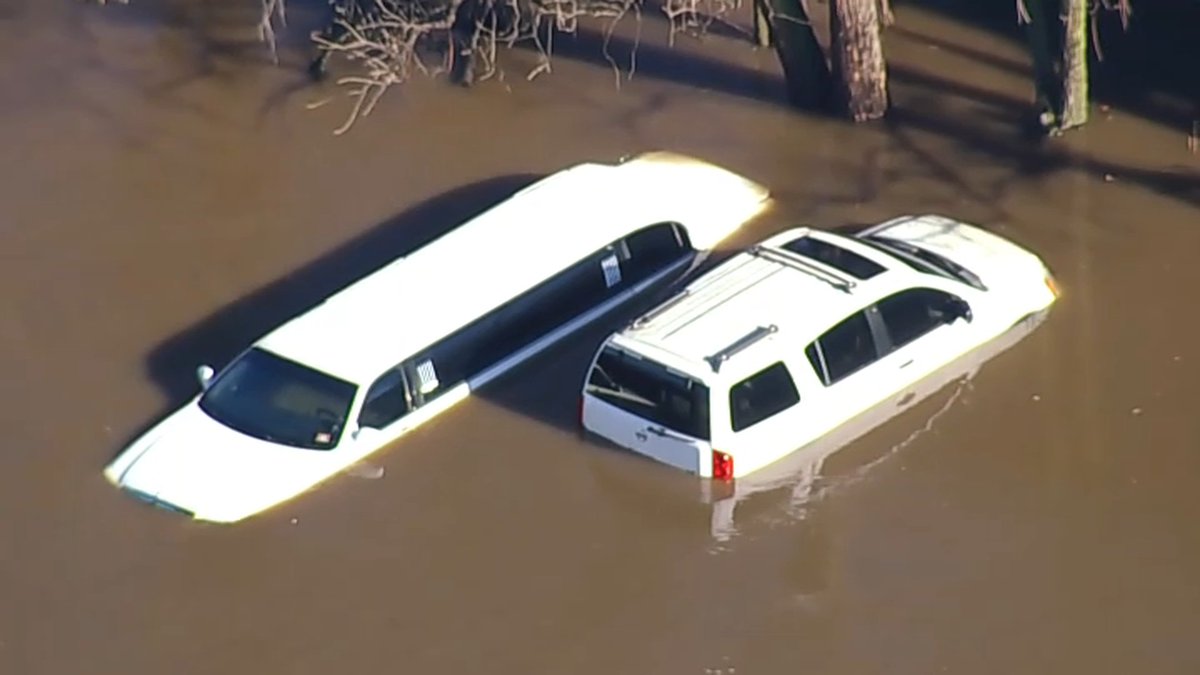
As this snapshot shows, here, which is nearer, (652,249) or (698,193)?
(652,249)

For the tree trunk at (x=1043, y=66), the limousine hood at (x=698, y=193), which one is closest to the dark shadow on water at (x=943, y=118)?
the tree trunk at (x=1043, y=66)

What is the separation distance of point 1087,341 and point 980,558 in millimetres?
2862

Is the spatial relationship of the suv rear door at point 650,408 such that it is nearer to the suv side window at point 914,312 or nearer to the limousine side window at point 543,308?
the limousine side window at point 543,308

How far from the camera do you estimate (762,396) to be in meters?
14.7

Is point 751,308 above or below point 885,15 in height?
above

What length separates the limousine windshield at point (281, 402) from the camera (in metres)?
14.9

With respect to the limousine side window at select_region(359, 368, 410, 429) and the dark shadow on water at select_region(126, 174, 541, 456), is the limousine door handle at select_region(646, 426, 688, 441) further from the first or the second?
the dark shadow on water at select_region(126, 174, 541, 456)

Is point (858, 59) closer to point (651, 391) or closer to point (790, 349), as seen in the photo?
point (790, 349)

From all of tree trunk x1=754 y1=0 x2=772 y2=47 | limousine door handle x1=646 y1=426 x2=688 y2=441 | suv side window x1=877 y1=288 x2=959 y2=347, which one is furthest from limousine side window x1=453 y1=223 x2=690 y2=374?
tree trunk x1=754 y1=0 x2=772 y2=47

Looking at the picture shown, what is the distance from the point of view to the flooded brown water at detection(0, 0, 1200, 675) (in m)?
13.7

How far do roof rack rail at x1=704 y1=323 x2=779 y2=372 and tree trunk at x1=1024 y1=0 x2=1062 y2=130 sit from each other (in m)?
5.55

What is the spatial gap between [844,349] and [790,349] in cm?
55

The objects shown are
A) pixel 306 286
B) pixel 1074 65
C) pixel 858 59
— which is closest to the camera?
pixel 306 286

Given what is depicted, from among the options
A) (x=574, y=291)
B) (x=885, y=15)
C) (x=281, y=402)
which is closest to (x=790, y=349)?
(x=574, y=291)
